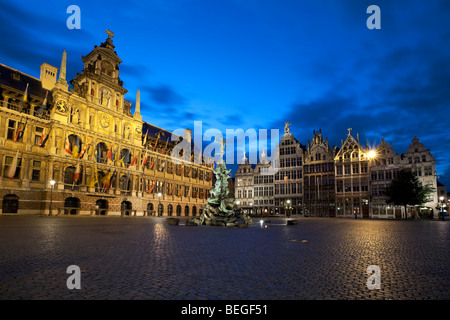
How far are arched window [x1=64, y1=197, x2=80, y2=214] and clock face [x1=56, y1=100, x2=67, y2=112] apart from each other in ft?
41.6

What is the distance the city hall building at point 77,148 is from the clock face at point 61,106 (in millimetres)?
25

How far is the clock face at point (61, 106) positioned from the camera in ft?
127

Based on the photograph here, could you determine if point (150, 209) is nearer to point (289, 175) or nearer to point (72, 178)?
point (72, 178)

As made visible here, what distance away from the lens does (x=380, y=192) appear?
204 feet

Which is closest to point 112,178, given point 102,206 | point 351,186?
point 102,206

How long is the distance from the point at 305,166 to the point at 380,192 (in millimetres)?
17804

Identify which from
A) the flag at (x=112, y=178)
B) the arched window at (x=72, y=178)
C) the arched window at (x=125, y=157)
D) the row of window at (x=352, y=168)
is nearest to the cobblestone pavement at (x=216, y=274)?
the arched window at (x=72, y=178)

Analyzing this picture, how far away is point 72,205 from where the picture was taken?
129 ft

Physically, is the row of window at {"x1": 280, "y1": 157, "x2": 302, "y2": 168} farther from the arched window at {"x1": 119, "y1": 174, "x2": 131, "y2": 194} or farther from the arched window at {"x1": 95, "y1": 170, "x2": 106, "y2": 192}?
the arched window at {"x1": 95, "y1": 170, "x2": 106, "y2": 192}

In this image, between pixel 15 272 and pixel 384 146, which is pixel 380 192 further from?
pixel 15 272

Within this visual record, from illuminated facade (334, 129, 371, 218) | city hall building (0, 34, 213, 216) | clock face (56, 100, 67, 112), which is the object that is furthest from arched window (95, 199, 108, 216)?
illuminated facade (334, 129, 371, 218)

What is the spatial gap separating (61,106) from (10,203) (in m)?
14.4

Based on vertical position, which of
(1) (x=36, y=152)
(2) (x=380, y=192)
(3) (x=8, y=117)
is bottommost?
(2) (x=380, y=192)
